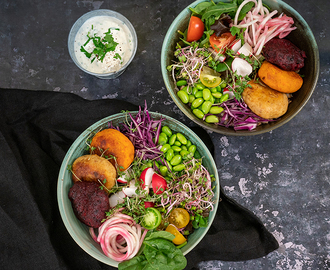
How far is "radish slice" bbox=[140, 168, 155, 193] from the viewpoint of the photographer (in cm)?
202

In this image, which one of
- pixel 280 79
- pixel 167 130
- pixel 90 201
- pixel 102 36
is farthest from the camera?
pixel 102 36

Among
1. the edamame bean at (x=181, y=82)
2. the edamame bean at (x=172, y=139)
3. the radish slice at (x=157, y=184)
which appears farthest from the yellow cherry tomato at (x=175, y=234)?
the edamame bean at (x=181, y=82)

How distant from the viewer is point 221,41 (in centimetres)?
209

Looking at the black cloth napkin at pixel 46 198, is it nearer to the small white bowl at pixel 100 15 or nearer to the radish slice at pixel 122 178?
the small white bowl at pixel 100 15

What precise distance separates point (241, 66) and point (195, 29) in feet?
1.57

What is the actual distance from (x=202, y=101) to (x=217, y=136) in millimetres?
528

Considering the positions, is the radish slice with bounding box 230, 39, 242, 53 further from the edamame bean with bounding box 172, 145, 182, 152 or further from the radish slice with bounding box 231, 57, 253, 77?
the edamame bean with bounding box 172, 145, 182, 152

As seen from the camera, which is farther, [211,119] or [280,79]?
[211,119]

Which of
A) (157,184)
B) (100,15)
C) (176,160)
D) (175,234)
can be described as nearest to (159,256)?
(175,234)

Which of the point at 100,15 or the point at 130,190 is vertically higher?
the point at 100,15

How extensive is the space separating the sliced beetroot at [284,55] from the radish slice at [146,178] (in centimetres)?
132

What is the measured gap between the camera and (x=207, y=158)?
2174 millimetres

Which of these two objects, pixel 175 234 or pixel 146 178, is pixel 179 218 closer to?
pixel 175 234

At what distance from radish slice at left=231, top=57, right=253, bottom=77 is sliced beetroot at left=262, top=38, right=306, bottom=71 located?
16cm
